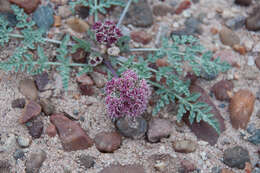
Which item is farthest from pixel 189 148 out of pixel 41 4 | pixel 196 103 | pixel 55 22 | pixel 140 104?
pixel 41 4

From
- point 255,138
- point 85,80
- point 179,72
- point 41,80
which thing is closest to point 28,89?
point 41,80

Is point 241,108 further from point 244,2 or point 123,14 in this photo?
point 123,14

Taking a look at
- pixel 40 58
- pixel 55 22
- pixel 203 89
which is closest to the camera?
pixel 40 58

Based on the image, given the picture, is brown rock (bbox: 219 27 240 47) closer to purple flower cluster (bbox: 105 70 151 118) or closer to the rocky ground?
the rocky ground

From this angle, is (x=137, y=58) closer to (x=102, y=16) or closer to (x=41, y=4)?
(x=102, y=16)

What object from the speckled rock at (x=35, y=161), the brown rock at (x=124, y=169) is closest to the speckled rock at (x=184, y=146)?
the brown rock at (x=124, y=169)
